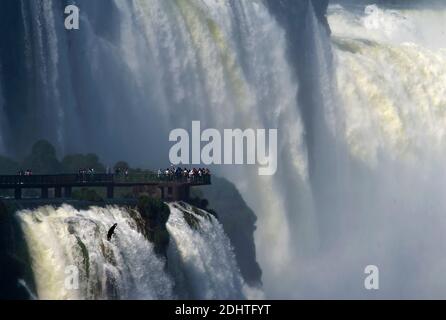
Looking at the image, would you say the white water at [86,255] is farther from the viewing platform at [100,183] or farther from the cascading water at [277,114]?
the viewing platform at [100,183]

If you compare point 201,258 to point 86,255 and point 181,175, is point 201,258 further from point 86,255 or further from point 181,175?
point 86,255

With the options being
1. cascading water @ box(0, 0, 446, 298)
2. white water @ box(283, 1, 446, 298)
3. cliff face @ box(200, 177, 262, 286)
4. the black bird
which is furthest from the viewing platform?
white water @ box(283, 1, 446, 298)

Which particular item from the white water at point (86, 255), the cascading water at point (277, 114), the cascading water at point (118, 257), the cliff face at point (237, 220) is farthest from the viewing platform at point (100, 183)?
the cliff face at point (237, 220)

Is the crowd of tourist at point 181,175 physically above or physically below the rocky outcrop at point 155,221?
above

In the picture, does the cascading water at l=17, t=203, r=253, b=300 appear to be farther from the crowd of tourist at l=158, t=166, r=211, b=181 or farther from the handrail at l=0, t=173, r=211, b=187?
the handrail at l=0, t=173, r=211, b=187

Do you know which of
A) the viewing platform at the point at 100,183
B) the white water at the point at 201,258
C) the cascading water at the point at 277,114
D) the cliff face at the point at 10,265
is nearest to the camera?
the cliff face at the point at 10,265

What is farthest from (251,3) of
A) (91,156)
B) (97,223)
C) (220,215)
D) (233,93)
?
(97,223)

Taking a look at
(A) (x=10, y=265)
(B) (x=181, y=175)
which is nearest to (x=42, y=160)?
(B) (x=181, y=175)
